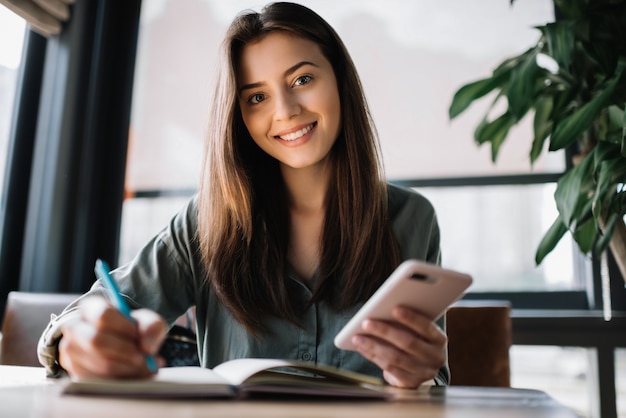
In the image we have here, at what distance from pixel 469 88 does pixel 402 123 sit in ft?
2.82

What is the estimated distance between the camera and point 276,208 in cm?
139

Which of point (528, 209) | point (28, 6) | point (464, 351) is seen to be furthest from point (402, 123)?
point (28, 6)

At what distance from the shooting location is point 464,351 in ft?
5.02

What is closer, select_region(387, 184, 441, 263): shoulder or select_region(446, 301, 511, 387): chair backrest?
select_region(387, 184, 441, 263): shoulder

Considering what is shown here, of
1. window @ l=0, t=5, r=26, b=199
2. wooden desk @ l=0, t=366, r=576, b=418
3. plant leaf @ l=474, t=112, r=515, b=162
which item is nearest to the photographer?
wooden desk @ l=0, t=366, r=576, b=418

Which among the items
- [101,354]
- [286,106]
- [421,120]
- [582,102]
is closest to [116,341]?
[101,354]

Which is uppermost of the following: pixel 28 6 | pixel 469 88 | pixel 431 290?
pixel 28 6

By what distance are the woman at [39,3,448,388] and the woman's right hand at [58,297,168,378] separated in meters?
0.46

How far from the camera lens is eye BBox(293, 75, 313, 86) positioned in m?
1.31

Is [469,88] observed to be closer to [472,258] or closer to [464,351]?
[464,351]

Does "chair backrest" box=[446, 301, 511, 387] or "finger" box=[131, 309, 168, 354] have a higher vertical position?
"finger" box=[131, 309, 168, 354]

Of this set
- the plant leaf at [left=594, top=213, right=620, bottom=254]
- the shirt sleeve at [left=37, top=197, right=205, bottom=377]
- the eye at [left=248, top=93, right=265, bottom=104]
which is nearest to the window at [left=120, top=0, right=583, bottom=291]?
the plant leaf at [left=594, top=213, right=620, bottom=254]

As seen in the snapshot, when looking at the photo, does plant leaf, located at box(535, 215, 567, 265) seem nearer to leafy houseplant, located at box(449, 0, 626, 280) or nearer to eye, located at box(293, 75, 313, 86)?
leafy houseplant, located at box(449, 0, 626, 280)

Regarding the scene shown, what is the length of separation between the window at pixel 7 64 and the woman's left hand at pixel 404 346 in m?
2.05
